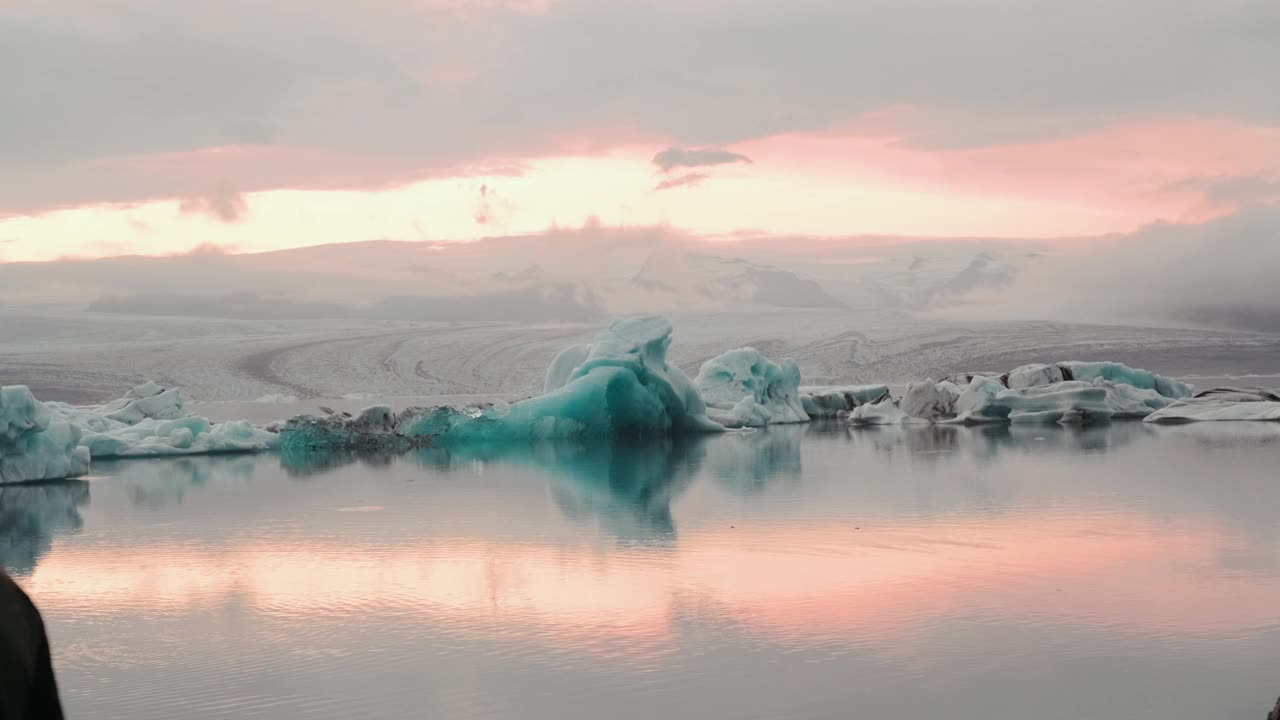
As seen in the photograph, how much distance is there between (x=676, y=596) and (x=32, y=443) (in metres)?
6.78

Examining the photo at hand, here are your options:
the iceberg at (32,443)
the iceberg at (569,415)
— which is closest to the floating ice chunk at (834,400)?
the iceberg at (569,415)

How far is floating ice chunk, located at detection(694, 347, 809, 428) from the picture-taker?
16656 mm

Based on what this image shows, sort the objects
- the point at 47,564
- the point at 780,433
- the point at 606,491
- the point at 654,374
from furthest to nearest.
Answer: the point at 780,433
the point at 654,374
the point at 606,491
the point at 47,564

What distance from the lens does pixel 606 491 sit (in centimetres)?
842

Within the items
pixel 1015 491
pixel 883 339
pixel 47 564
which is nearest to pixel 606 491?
pixel 1015 491

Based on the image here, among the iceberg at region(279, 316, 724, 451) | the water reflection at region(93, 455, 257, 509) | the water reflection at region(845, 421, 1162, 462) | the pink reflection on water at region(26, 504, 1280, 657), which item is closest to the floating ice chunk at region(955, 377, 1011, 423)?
the water reflection at region(845, 421, 1162, 462)

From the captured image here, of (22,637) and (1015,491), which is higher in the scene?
(22,637)

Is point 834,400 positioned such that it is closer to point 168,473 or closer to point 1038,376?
point 1038,376

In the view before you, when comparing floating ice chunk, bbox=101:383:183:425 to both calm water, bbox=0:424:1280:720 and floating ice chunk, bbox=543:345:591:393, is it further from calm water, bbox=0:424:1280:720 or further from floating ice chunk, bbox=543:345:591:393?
calm water, bbox=0:424:1280:720

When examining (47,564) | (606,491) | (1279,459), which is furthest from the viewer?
(1279,459)

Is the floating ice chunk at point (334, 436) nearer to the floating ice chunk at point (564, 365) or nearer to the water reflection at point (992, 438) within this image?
the floating ice chunk at point (564, 365)

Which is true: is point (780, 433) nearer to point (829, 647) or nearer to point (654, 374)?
point (654, 374)

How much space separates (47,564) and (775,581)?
3.14 m

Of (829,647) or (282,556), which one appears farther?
(282,556)
